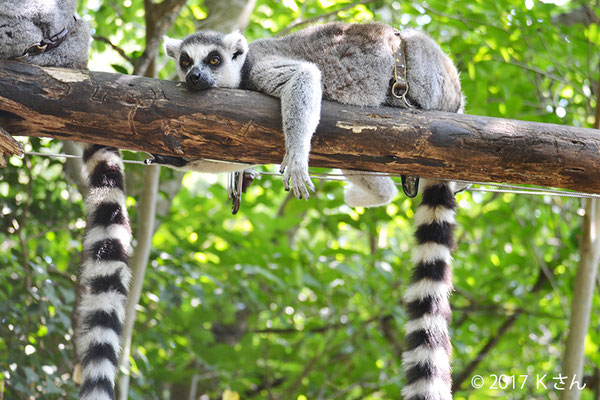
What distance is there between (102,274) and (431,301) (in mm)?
2012

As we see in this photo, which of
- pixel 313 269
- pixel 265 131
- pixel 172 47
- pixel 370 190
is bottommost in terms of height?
pixel 313 269

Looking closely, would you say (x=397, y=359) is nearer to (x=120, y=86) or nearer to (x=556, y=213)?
(x=556, y=213)

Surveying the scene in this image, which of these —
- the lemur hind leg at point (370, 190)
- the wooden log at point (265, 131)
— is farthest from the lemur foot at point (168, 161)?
the lemur hind leg at point (370, 190)

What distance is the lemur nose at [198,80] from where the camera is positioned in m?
3.51

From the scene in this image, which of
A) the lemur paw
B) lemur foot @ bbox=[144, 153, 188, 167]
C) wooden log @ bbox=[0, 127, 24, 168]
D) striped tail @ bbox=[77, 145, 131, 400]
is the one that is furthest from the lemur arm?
wooden log @ bbox=[0, 127, 24, 168]

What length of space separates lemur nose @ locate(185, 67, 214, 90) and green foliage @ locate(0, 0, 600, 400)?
2102 millimetres

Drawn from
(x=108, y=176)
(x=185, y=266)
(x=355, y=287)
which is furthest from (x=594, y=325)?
(x=108, y=176)

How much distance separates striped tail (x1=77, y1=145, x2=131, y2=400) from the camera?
10.4 ft

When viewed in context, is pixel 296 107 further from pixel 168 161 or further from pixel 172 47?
pixel 172 47

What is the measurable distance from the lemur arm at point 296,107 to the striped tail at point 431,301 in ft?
3.30

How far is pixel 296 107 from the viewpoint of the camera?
338 cm

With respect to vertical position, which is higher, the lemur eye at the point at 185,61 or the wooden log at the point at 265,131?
the lemur eye at the point at 185,61

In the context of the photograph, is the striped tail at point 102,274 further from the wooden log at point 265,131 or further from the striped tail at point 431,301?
the striped tail at point 431,301

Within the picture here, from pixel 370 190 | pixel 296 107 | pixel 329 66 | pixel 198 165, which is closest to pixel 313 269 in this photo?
pixel 370 190
